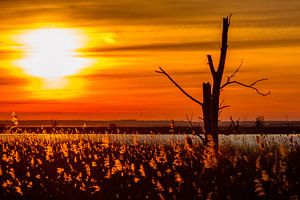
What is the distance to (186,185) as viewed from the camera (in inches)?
491

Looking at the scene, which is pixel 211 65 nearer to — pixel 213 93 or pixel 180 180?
pixel 213 93

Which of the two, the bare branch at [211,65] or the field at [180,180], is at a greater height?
the bare branch at [211,65]

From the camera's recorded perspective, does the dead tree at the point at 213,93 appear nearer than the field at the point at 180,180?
No

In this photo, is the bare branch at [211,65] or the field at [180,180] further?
the bare branch at [211,65]

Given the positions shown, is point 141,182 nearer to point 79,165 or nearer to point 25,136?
point 79,165

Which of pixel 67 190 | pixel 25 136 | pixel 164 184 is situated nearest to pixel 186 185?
pixel 164 184

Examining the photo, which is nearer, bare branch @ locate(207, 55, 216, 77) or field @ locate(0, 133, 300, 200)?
field @ locate(0, 133, 300, 200)

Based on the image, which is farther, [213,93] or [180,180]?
[213,93]

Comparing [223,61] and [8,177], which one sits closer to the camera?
[8,177]

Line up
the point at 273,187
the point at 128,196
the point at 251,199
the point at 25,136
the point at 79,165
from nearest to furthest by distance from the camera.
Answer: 1. the point at 251,199
2. the point at 273,187
3. the point at 128,196
4. the point at 79,165
5. the point at 25,136

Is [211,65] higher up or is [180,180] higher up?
[211,65]

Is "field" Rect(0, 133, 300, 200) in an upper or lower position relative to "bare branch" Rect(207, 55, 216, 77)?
lower

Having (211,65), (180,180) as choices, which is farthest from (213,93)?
(180,180)

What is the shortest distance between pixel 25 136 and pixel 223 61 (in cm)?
1421
